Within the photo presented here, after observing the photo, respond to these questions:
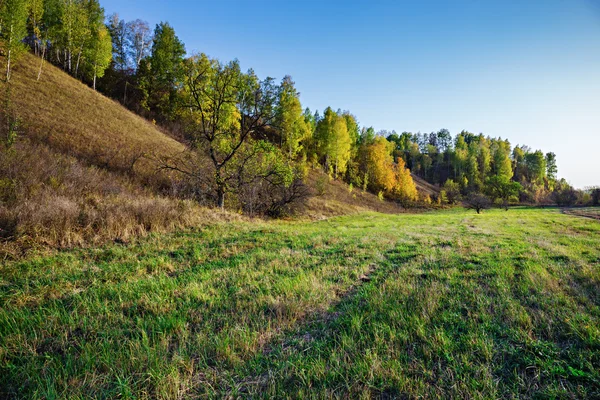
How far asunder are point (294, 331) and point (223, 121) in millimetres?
18484

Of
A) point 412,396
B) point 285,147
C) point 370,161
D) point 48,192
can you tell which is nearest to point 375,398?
point 412,396

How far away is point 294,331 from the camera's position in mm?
3400

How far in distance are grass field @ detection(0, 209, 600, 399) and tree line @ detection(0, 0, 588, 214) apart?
1319cm

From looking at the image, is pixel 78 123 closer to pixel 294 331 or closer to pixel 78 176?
pixel 78 176

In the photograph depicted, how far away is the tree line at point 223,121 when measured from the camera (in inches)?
699

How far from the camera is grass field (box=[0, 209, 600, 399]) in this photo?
2.37 m

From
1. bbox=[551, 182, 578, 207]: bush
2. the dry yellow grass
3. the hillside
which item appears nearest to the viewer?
the hillside

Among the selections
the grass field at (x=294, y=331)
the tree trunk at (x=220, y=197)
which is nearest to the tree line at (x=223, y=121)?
the tree trunk at (x=220, y=197)

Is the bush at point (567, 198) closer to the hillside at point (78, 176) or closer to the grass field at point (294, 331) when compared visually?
the hillside at point (78, 176)

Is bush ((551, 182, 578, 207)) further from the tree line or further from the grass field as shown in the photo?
the grass field

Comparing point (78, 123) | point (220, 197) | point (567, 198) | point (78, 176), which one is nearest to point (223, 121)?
point (220, 197)

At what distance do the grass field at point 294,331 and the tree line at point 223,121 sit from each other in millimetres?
13187

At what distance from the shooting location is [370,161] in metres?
62.1

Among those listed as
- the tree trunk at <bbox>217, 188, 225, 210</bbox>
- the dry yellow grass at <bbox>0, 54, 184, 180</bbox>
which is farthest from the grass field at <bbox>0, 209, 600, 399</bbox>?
the dry yellow grass at <bbox>0, 54, 184, 180</bbox>
